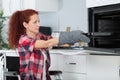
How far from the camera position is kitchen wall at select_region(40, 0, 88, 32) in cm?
347

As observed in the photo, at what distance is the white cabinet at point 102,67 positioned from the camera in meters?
2.58

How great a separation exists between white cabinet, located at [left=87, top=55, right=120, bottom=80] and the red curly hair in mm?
796

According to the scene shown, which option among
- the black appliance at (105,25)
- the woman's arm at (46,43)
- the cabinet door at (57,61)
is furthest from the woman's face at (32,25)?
the cabinet door at (57,61)

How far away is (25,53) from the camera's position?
2271mm

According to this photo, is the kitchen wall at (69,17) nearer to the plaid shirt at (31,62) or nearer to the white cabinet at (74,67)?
the white cabinet at (74,67)

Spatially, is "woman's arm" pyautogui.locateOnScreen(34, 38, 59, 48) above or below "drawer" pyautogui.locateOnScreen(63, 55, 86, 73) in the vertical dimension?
above

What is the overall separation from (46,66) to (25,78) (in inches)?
8.0

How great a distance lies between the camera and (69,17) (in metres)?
3.65

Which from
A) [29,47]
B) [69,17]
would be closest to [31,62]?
[29,47]

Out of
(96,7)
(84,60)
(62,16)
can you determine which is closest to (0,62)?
(84,60)

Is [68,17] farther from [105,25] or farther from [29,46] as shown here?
[29,46]

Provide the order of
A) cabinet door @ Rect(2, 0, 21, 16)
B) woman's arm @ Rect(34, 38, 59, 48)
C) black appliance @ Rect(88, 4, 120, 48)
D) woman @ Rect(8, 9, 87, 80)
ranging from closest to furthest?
1. woman's arm @ Rect(34, 38, 59, 48)
2. woman @ Rect(8, 9, 87, 80)
3. black appliance @ Rect(88, 4, 120, 48)
4. cabinet door @ Rect(2, 0, 21, 16)

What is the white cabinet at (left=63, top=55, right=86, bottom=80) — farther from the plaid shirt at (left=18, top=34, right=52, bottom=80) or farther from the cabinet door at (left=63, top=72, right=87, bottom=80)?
the plaid shirt at (left=18, top=34, right=52, bottom=80)

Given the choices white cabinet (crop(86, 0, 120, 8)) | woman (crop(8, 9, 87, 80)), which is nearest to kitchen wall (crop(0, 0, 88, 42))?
white cabinet (crop(86, 0, 120, 8))
